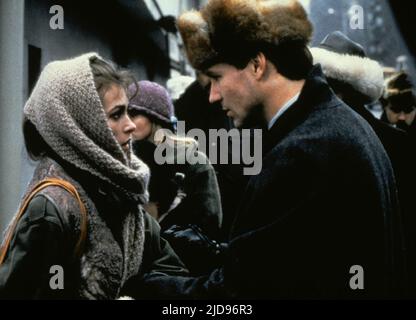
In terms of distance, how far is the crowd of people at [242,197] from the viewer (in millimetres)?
1533

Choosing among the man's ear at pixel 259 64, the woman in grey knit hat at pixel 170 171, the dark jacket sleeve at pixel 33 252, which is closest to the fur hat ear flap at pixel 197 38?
the man's ear at pixel 259 64

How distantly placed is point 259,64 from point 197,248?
70 cm

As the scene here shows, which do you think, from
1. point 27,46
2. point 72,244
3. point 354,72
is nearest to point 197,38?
point 72,244

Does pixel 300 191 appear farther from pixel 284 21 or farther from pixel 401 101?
pixel 401 101

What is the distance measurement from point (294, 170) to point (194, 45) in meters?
0.58

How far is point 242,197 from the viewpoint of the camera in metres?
1.88

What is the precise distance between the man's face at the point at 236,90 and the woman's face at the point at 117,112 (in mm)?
338

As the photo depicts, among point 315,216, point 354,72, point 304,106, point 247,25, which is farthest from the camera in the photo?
point 354,72

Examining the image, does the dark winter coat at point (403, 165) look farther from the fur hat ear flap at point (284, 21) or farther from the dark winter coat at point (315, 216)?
the dark winter coat at point (315, 216)

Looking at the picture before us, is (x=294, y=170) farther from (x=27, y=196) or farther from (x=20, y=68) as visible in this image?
(x=20, y=68)

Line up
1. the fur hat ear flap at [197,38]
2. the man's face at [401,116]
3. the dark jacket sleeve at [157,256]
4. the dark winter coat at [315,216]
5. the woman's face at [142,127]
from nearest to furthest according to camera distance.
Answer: the dark winter coat at [315,216] < the fur hat ear flap at [197,38] < the dark jacket sleeve at [157,256] < the woman's face at [142,127] < the man's face at [401,116]

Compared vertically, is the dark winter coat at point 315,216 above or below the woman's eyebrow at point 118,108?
below

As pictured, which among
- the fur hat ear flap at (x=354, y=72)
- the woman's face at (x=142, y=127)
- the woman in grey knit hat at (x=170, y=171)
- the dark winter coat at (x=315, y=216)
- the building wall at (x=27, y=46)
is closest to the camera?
the dark winter coat at (x=315, y=216)
